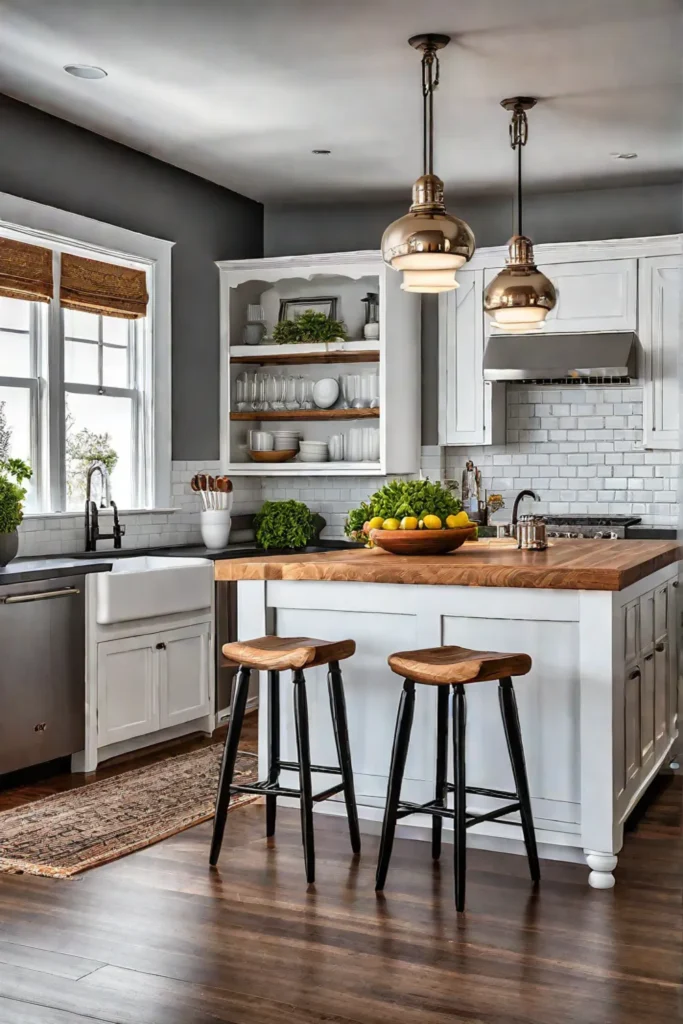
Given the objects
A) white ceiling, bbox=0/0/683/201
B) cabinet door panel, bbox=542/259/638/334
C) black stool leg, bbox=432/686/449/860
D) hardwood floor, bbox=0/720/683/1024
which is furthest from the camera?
cabinet door panel, bbox=542/259/638/334

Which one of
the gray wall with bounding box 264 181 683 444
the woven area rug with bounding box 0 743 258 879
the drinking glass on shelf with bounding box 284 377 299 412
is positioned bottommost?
the woven area rug with bounding box 0 743 258 879

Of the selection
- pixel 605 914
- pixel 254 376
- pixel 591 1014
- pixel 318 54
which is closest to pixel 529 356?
pixel 254 376

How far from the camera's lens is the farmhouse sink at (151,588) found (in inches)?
202

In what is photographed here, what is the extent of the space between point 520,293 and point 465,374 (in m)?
2.19

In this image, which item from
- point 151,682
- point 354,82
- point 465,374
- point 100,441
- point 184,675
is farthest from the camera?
point 465,374

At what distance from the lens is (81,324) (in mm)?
6098

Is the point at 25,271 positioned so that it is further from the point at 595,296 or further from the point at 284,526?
the point at 595,296

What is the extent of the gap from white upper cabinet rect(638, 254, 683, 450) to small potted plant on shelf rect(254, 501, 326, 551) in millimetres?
2129

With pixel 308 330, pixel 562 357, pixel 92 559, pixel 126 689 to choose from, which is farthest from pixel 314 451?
pixel 126 689

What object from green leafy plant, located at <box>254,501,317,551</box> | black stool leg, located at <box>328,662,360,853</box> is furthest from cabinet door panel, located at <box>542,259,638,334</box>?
black stool leg, located at <box>328,662,360,853</box>

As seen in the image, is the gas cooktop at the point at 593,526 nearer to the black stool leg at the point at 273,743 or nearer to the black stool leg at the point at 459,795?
the black stool leg at the point at 273,743

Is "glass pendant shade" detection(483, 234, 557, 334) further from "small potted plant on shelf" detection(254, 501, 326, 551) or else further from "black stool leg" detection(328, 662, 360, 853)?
"small potted plant on shelf" detection(254, 501, 326, 551)

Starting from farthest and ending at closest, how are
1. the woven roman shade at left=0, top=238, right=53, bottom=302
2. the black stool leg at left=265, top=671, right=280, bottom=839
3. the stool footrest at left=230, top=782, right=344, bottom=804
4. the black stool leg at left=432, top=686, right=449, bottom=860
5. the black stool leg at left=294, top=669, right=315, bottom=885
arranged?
the woven roman shade at left=0, top=238, right=53, bottom=302 → the black stool leg at left=265, top=671, right=280, bottom=839 → the black stool leg at left=432, top=686, right=449, bottom=860 → the stool footrest at left=230, top=782, right=344, bottom=804 → the black stool leg at left=294, top=669, right=315, bottom=885

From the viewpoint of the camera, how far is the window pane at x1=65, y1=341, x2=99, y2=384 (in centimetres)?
602
